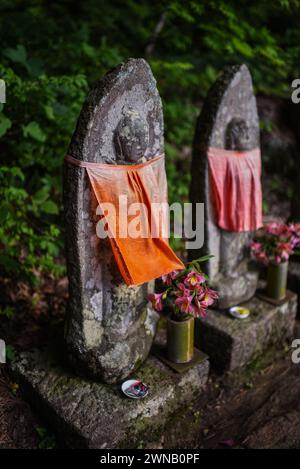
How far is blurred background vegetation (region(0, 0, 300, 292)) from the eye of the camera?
372 centimetres

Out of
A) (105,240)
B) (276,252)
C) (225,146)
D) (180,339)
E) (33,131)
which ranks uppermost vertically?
(33,131)

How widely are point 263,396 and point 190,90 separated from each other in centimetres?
471

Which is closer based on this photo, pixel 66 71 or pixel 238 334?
pixel 238 334

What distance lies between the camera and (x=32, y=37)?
14.9 ft

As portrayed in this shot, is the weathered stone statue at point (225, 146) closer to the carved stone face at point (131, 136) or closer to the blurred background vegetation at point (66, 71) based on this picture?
the carved stone face at point (131, 136)

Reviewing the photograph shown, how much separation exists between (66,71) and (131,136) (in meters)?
2.86

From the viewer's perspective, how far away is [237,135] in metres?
3.22

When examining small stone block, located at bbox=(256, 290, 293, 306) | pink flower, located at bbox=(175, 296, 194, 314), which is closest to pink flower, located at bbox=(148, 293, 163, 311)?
pink flower, located at bbox=(175, 296, 194, 314)

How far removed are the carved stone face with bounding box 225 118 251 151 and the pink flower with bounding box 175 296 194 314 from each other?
1241mm

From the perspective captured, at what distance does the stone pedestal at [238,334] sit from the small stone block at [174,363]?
0.92ft

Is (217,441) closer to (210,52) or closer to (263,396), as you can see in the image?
(263,396)

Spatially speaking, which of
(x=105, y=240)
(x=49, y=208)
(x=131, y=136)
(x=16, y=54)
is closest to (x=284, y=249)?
(x=105, y=240)

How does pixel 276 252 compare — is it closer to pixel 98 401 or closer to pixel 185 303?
pixel 185 303

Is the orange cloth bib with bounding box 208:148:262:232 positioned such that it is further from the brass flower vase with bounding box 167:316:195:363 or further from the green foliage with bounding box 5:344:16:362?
the green foliage with bounding box 5:344:16:362
